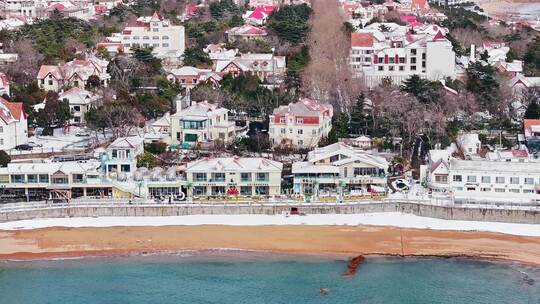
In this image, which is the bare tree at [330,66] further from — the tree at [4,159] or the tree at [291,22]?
the tree at [4,159]

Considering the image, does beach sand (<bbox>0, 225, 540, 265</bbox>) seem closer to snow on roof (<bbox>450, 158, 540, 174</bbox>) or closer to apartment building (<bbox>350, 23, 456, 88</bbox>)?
snow on roof (<bbox>450, 158, 540, 174</bbox>)

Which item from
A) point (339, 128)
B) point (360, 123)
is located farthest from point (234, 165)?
point (360, 123)

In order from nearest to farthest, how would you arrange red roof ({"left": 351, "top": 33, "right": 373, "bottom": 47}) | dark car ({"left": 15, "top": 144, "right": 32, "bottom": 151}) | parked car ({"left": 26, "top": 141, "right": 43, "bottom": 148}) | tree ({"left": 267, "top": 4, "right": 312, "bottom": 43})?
1. dark car ({"left": 15, "top": 144, "right": 32, "bottom": 151})
2. parked car ({"left": 26, "top": 141, "right": 43, "bottom": 148})
3. red roof ({"left": 351, "top": 33, "right": 373, "bottom": 47})
4. tree ({"left": 267, "top": 4, "right": 312, "bottom": 43})

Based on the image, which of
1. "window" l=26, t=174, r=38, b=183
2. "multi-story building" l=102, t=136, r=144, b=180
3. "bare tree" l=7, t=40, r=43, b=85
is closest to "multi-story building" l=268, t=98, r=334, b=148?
"multi-story building" l=102, t=136, r=144, b=180

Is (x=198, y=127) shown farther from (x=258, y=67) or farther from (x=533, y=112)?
(x=533, y=112)

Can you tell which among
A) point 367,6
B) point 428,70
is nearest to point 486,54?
point 428,70

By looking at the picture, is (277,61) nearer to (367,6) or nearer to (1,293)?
(367,6)
